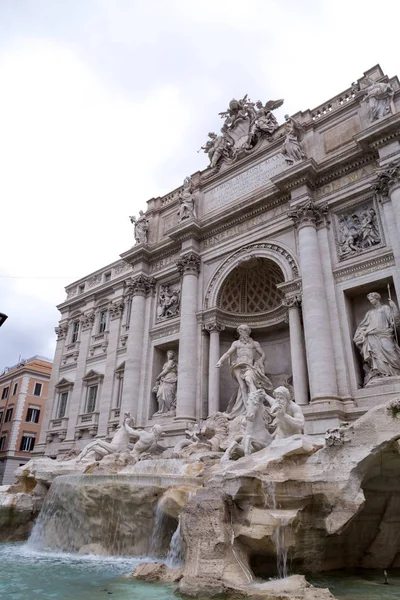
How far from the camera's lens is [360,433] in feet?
23.4

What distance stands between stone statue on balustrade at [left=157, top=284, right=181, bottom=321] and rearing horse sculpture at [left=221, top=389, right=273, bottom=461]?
10.0m

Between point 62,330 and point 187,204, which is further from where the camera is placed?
point 62,330

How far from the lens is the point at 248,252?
17656 mm

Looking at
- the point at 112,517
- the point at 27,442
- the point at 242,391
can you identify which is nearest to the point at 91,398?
the point at 242,391

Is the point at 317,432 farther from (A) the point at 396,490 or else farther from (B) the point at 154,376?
(B) the point at 154,376

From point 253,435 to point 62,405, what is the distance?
57.2 ft

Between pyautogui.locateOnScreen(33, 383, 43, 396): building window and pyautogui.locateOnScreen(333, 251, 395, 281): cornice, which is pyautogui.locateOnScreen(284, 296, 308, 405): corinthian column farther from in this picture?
pyautogui.locateOnScreen(33, 383, 43, 396): building window

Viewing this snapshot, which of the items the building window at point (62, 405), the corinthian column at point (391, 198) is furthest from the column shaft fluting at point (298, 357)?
the building window at point (62, 405)

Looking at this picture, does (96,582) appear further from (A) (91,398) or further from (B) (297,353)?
(A) (91,398)

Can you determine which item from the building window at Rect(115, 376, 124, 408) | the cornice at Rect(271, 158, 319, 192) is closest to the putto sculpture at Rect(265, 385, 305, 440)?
the cornice at Rect(271, 158, 319, 192)

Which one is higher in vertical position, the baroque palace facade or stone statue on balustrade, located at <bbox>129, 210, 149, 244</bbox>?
stone statue on balustrade, located at <bbox>129, 210, 149, 244</bbox>

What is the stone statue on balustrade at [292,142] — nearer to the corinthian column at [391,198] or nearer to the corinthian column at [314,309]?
the corinthian column at [314,309]

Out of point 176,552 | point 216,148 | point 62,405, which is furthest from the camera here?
point 62,405

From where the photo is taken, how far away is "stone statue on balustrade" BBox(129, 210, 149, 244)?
22.1m
